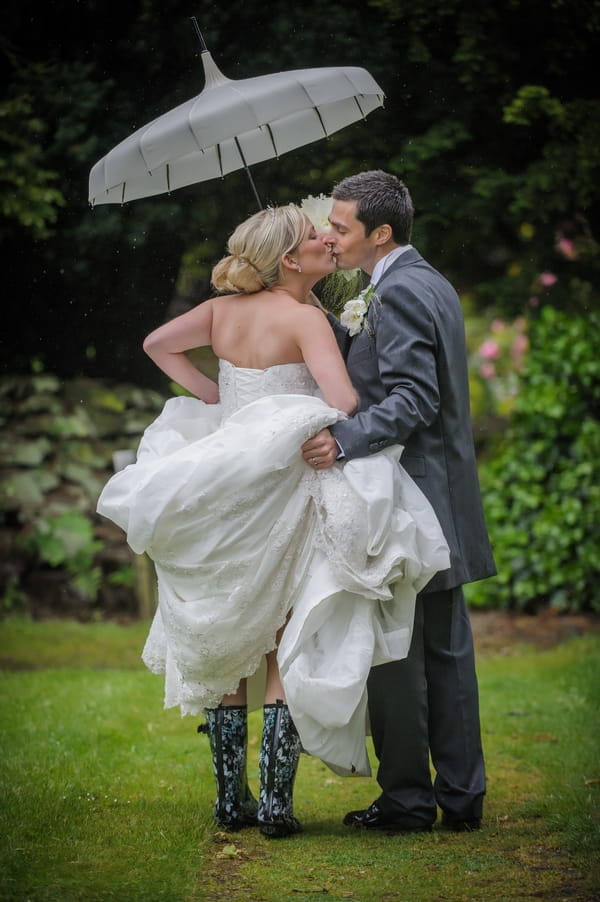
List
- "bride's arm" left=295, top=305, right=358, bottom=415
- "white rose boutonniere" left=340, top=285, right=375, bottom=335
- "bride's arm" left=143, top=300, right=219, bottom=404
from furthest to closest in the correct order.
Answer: "bride's arm" left=143, top=300, right=219, bottom=404 < "white rose boutonniere" left=340, top=285, right=375, bottom=335 < "bride's arm" left=295, top=305, right=358, bottom=415

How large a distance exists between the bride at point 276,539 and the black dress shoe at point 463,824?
0.39 meters

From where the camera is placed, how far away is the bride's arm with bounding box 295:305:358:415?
325 cm

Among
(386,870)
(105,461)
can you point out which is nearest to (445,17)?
(105,461)

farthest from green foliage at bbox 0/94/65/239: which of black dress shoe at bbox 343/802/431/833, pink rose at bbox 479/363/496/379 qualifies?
black dress shoe at bbox 343/802/431/833

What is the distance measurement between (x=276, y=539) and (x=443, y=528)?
1.79 feet

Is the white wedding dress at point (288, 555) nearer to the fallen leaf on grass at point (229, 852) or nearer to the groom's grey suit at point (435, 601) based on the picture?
the groom's grey suit at point (435, 601)

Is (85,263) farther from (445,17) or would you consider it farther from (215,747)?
(215,747)

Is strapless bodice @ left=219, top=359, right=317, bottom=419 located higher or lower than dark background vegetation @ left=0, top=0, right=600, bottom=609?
lower

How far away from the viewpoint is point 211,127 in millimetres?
3373

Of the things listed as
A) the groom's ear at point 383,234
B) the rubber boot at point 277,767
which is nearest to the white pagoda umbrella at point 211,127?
the groom's ear at point 383,234

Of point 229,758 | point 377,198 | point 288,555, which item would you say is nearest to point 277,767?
point 229,758

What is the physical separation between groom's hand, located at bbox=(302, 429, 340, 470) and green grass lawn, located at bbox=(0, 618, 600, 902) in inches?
45.3

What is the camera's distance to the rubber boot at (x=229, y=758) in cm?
337

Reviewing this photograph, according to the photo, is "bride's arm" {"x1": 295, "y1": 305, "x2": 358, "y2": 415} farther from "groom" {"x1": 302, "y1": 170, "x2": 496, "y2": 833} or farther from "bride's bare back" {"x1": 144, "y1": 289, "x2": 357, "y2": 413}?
"groom" {"x1": 302, "y1": 170, "x2": 496, "y2": 833}
